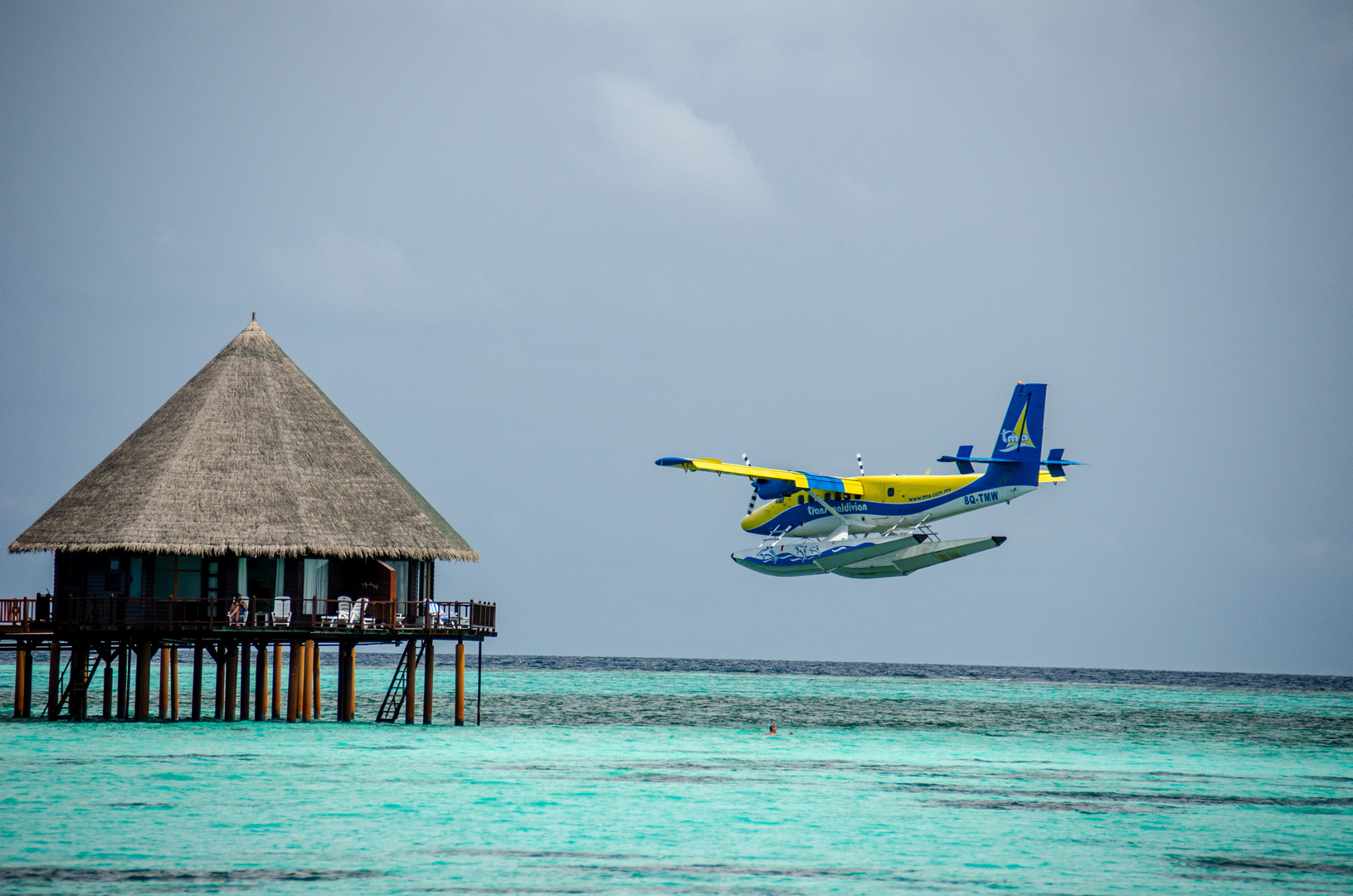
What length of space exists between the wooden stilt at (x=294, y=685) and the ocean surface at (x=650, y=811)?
1281mm

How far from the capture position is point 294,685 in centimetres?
4381

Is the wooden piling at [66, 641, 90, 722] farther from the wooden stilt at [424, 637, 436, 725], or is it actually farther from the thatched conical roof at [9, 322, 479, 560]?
the wooden stilt at [424, 637, 436, 725]

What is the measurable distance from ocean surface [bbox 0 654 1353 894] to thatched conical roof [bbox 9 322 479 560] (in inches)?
213

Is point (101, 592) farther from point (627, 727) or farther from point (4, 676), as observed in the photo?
point (4, 676)

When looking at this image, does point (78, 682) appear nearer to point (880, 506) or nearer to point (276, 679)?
point (276, 679)

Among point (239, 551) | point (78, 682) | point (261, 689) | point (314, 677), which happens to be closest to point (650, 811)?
point (239, 551)

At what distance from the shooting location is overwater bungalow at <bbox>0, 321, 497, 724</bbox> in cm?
4053

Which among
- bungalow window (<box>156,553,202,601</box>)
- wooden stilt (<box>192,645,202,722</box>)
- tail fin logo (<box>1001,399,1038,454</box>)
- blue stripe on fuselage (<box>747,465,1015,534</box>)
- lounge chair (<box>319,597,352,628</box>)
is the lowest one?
wooden stilt (<box>192,645,202,722</box>)

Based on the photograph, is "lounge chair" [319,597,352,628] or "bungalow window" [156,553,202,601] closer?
"bungalow window" [156,553,202,601]

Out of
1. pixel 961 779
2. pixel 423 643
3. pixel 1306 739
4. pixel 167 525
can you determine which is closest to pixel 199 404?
pixel 167 525

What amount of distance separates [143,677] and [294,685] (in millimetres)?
4302

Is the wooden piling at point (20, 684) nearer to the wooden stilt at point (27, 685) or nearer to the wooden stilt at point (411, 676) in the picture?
the wooden stilt at point (27, 685)

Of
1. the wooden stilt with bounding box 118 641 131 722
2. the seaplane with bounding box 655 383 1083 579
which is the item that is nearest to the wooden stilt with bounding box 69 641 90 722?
the wooden stilt with bounding box 118 641 131 722

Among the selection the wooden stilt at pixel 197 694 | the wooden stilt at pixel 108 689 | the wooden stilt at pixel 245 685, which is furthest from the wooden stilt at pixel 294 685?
the wooden stilt at pixel 108 689
